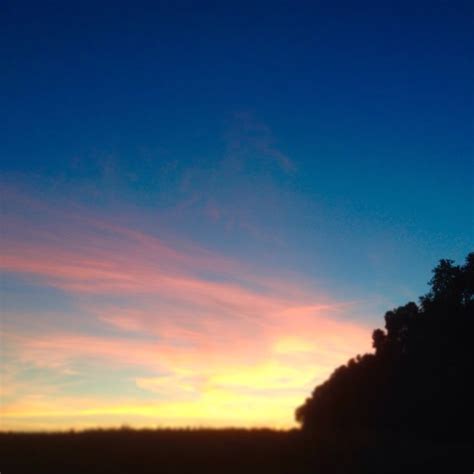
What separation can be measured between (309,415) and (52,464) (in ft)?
268

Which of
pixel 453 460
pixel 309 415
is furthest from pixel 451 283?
pixel 309 415

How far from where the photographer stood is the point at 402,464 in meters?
23.5

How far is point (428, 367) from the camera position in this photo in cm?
3931

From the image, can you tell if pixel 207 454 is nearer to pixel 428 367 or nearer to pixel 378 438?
pixel 378 438

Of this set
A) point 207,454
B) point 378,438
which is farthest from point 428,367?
point 207,454

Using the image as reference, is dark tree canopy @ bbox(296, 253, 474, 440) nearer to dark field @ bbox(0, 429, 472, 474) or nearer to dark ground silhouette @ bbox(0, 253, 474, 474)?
dark ground silhouette @ bbox(0, 253, 474, 474)

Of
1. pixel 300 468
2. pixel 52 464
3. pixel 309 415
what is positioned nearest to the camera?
pixel 52 464

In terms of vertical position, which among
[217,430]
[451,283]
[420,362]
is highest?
[451,283]

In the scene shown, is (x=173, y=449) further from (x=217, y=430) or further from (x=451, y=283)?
(x=451, y=283)

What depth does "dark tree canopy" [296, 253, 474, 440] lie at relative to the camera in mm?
37375

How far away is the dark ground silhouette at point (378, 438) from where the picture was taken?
66.2 ft

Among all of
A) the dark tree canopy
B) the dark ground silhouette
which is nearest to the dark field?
the dark ground silhouette

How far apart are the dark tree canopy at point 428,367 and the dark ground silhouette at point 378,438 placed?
2.9 inches

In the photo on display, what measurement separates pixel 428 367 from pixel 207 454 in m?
23.6
